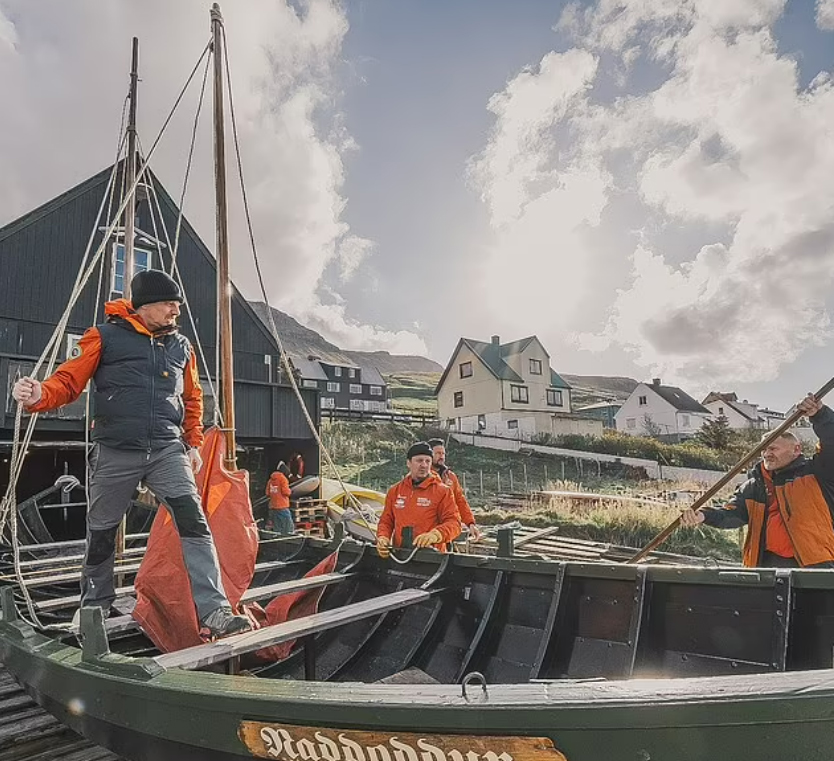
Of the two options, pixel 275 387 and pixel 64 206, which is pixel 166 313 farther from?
pixel 64 206

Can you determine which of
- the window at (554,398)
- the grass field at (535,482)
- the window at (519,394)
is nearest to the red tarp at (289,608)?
the grass field at (535,482)

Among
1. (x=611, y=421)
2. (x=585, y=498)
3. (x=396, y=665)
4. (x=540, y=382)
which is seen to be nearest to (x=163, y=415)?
(x=396, y=665)

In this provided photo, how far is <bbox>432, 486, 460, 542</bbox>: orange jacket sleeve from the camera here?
564 cm

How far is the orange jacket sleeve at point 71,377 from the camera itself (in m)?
3.26

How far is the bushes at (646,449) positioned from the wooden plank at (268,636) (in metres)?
28.9

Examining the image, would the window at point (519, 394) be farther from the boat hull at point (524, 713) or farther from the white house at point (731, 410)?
the boat hull at point (524, 713)

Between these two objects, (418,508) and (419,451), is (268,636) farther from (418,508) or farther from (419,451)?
(419,451)

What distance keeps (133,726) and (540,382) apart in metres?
43.4

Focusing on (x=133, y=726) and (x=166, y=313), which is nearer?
(x=133, y=726)

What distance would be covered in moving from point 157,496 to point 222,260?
2478 millimetres

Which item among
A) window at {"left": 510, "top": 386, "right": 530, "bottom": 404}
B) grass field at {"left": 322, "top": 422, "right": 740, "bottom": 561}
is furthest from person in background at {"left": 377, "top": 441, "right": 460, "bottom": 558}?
window at {"left": 510, "top": 386, "right": 530, "bottom": 404}

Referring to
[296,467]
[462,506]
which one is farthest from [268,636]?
[296,467]

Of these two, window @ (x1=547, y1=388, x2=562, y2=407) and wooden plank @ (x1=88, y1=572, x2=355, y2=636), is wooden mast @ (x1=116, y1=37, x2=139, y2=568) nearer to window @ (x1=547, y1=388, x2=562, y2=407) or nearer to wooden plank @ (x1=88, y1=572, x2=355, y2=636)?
wooden plank @ (x1=88, y1=572, x2=355, y2=636)

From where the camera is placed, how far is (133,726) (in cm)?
241
